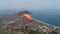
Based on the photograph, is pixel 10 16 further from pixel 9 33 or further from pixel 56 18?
pixel 56 18

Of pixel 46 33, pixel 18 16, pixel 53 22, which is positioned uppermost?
pixel 18 16

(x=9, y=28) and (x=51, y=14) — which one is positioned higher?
(x=51, y=14)

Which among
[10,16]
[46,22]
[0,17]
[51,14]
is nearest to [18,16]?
[10,16]

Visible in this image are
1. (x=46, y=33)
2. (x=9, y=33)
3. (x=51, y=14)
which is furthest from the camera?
(x=51, y=14)

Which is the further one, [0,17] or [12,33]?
[0,17]

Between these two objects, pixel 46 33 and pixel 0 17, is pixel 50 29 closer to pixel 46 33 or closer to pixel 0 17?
pixel 46 33

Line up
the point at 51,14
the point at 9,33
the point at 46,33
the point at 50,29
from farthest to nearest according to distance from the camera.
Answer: the point at 51,14 < the point at 50,29 < the point at 46,33 < the point at 9,33

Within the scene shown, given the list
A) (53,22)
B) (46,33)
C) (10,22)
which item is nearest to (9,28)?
(10,22)

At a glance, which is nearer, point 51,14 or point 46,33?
point 46,33

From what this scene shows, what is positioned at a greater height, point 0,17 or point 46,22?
point 0,17
